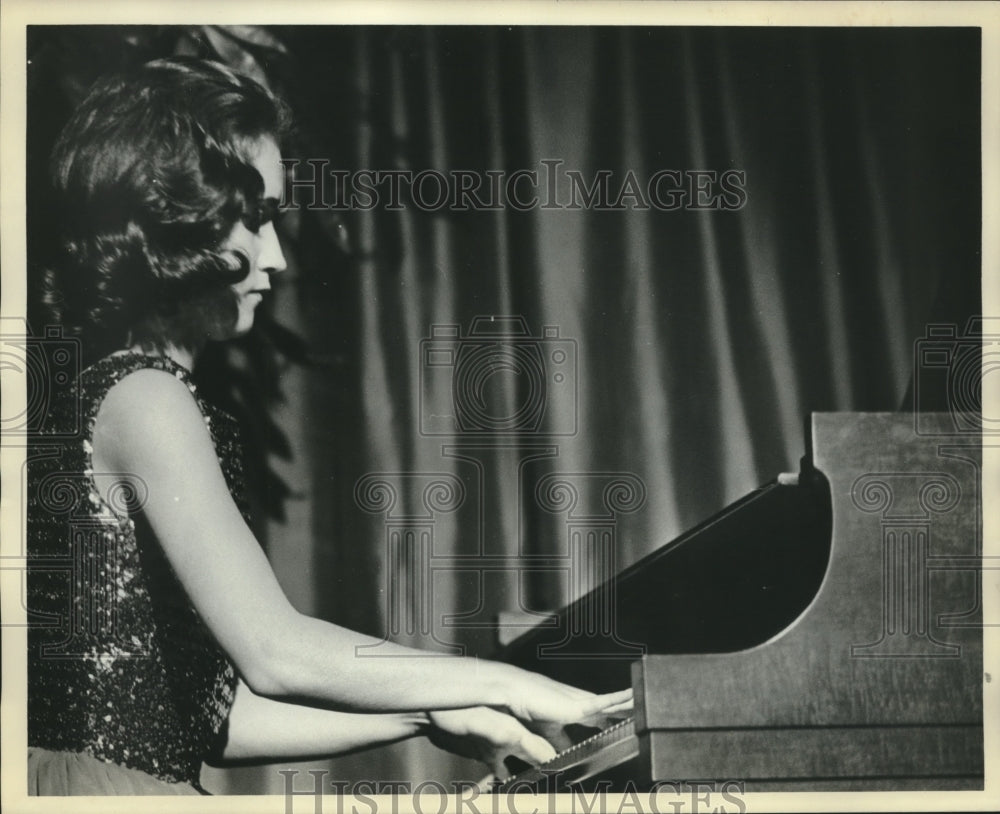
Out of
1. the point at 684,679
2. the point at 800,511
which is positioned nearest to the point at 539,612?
the point at 684,679

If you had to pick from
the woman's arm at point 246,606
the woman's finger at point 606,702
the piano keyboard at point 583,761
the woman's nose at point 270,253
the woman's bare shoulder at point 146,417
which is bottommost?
the piano keyboard at point 583,761

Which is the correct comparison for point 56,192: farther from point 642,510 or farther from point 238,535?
point 642,510

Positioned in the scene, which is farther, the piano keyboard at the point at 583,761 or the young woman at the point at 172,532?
the young woman at the point at 172,532

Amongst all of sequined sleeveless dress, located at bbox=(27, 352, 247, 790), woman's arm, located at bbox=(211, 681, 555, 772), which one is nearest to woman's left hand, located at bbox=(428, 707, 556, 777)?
woman's arm, located at bbox=(211, 681, 555, 772)

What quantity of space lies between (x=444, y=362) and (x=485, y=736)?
2.48 ft

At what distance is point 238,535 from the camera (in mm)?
2273

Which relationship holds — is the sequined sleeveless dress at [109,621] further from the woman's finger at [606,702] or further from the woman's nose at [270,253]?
the woman's finger at [606,702]

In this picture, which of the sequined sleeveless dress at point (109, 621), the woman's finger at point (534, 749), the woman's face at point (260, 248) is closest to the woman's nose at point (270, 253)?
the woman's face at point (260, 248)

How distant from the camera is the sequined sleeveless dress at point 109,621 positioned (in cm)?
224

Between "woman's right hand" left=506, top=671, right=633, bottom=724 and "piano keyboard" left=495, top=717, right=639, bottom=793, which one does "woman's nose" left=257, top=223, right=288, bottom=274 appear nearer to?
"woman's right hand" left=506, top=671, right=633, bottom=724

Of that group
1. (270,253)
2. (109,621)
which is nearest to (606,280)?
(270,253)

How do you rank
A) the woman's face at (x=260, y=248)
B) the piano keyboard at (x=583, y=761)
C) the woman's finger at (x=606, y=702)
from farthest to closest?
1. the woman's face at (x=260, y=248)
2. the woman's finger at (x=606, y=702)
3. the piano keyboard at (x=583, y=761)

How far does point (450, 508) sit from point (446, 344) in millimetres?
337

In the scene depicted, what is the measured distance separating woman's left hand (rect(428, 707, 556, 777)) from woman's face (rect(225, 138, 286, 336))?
2.94 ft
